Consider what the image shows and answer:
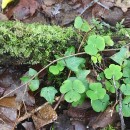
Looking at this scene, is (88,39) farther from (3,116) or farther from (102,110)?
(3,116)

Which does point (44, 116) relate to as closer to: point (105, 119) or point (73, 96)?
point (73, 96)

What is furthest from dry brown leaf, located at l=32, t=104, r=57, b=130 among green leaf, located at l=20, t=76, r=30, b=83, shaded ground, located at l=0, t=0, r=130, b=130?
green leaf, located at l=20, t=76, r=30, b=83

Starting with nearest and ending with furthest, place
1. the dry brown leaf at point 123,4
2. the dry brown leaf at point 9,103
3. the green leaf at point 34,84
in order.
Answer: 1. the green leaf at point 34,84
2. the dry brown leaf at point 9,103
3. the dry brown leaf at point 123,4

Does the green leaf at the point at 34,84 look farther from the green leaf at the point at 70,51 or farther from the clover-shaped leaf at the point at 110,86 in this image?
the clover-shaped leaf at the point at 110,86

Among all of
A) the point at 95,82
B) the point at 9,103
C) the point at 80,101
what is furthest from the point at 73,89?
the point at 9,103

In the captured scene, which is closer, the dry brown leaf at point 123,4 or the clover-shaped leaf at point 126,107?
the clover-shaped leaf at point 126,107

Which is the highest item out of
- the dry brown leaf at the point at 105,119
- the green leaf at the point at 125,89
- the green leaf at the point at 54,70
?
the green leaf at the point at 54,70

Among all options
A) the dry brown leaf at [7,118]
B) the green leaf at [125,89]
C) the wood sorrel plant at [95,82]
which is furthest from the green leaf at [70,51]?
the dry brown leaf at [7,118]
